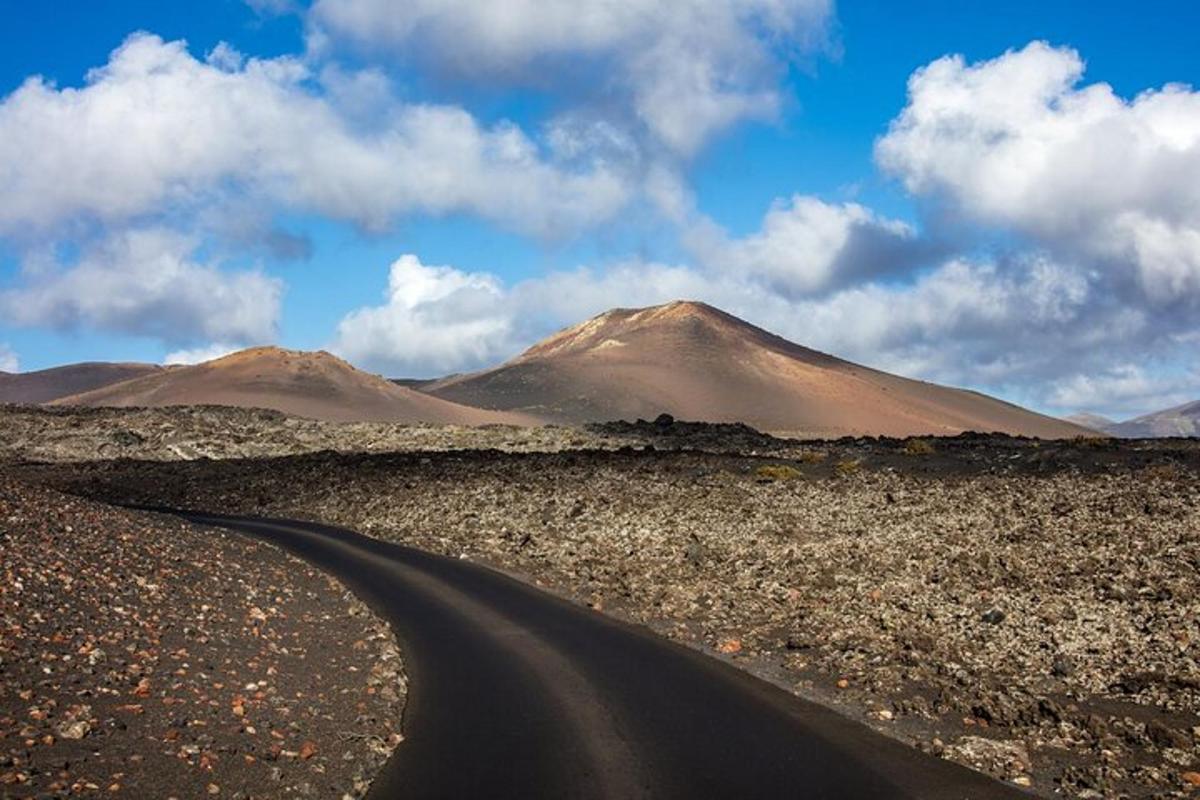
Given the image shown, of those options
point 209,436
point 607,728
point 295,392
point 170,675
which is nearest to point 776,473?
point 607,728

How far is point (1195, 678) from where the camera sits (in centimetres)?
1431

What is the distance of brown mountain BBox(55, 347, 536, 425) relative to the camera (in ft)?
467

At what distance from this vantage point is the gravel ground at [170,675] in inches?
384

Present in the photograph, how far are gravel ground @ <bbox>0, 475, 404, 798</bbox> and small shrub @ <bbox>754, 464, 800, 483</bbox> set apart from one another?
68.7 ft

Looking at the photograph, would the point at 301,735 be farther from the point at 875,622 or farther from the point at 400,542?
the point at 400,542

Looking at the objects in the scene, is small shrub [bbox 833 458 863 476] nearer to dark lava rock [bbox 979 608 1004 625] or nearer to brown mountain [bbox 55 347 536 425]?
dark lava rock [bbox 979 608 1004 625]

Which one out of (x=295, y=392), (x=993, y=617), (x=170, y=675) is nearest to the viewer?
(x=170, y=675)

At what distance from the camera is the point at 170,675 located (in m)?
12.5

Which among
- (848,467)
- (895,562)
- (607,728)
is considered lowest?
(607,728)

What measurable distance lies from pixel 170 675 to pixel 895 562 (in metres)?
17.2

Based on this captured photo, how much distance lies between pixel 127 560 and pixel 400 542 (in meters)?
14.1

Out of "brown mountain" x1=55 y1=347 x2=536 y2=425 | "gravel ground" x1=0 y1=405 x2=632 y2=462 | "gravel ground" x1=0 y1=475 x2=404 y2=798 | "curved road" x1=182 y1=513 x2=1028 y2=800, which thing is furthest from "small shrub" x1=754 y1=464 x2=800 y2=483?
"brown mountain" x1=55 y1=347 x2=536 y2=425

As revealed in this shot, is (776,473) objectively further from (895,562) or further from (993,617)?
(993,617)

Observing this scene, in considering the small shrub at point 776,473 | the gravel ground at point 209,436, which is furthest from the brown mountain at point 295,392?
the small shrub at point 776,473
